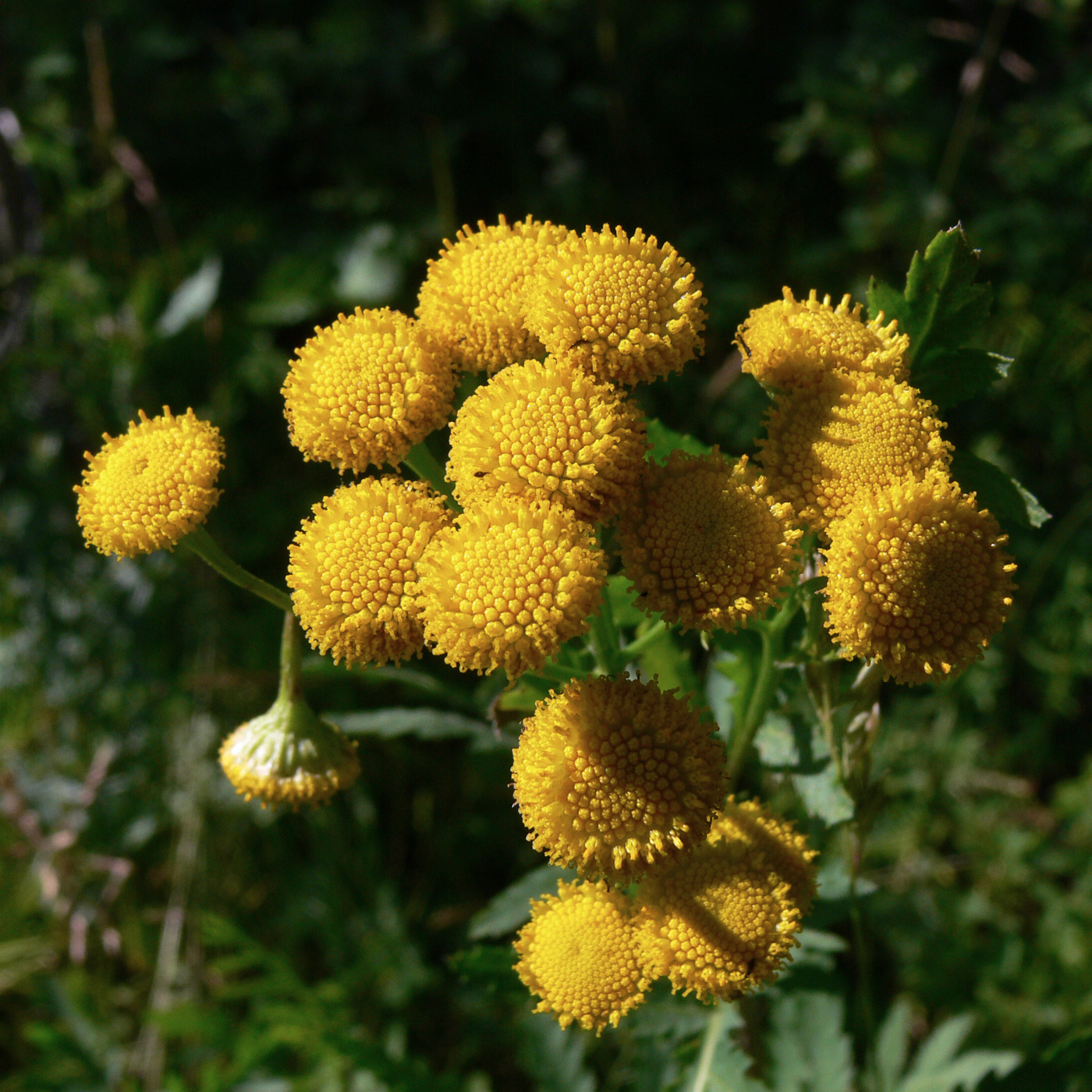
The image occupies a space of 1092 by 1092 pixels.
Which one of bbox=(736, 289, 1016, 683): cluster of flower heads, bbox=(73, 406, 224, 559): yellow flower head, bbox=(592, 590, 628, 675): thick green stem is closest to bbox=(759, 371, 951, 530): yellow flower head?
bbox=(736, 289, 1016, 683): cluster of flower heads

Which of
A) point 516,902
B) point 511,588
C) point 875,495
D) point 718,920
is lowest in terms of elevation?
point 516,902

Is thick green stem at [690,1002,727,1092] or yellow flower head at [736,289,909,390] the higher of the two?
yellow flower head at [736,289,909,390]

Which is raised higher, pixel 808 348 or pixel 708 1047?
pixel 808 348

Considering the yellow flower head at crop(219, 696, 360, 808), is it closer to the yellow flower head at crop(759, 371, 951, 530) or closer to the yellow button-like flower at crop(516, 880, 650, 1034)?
the yellow button-like flower at crop(516, 880, 650, 1034)

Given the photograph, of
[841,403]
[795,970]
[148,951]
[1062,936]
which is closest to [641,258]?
[841,403]

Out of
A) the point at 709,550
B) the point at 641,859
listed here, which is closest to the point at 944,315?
the point at 709,550

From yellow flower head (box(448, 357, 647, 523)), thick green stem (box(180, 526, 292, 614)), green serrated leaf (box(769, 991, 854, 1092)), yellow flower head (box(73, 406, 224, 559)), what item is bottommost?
green serrated leaf (box(769, 991, 854, 1092))

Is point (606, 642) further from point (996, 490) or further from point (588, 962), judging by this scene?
point (996, 490)
